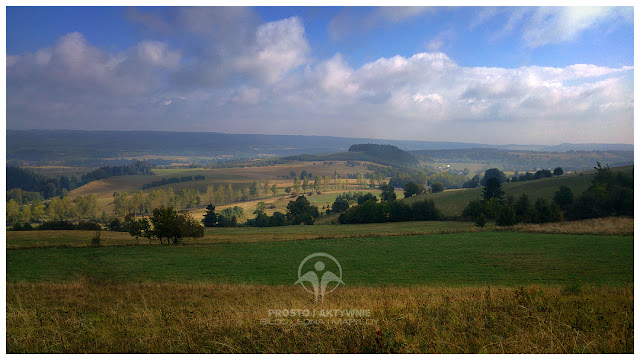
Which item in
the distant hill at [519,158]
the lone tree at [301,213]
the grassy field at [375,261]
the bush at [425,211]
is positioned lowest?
the lone tree at [301,213]

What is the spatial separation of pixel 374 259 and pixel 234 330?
1376 centimetres

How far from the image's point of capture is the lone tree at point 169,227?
2091 centimetres

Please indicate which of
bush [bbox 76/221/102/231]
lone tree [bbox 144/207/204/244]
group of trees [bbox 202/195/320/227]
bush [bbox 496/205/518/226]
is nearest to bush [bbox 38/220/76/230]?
bush [bbox 76/221/102/231]

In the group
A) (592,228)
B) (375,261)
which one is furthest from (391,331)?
(592,228)

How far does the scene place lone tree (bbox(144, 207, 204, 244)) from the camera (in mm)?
20906

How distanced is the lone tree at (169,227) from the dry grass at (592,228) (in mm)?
25470

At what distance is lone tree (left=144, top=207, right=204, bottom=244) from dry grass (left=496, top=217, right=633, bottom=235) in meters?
25.5

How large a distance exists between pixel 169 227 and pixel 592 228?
2982cm

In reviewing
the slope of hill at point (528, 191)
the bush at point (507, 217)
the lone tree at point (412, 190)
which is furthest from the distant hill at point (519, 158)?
the lone tree at point (412, 190)

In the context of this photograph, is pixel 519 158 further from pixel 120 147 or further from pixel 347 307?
pixel 120 147

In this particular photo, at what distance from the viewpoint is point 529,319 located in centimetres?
375

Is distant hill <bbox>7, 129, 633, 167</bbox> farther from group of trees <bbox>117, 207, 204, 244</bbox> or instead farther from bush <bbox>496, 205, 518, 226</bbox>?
group of trees <bbox>117, 207, 204, 244</bbox>

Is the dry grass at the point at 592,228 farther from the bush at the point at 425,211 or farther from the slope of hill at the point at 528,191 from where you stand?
the bush at the point at 425,211

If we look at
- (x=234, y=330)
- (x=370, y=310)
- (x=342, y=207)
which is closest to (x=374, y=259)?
(x=370, y=310)
